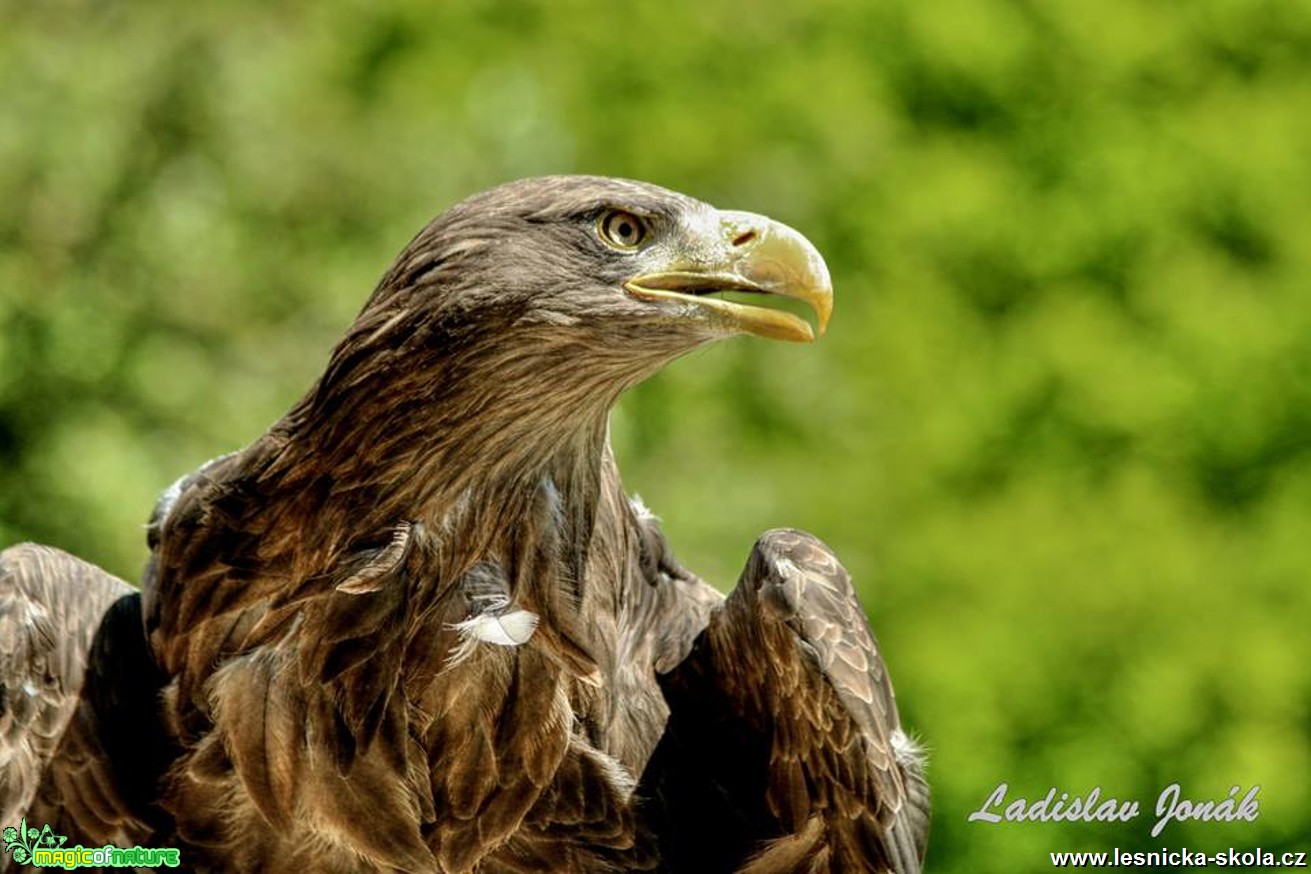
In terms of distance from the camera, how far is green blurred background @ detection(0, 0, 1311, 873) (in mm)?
8430

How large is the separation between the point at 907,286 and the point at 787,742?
6.44m

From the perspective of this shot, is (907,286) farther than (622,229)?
Yes

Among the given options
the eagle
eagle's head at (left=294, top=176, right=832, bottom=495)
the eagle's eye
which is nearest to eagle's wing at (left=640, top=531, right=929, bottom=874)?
the eagle

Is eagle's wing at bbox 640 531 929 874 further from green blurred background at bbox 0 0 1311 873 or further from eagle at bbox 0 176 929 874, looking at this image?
green blurred background at bbox 0 0 1311 873

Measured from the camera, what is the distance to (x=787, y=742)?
4449 millimetres

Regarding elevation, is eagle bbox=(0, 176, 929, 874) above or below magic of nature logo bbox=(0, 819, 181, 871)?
above

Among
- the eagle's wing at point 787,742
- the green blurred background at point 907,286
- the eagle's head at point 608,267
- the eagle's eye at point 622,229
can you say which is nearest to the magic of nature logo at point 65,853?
the eagle's wing at point 787,742

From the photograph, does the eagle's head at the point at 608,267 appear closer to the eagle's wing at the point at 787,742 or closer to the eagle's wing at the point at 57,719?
the eagle's wing at the point at 787,742

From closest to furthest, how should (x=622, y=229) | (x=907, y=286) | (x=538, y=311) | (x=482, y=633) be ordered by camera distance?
(x=538, y=311)
(x=622, y=229)
(x=482, y=633)
(x=907, y=286)

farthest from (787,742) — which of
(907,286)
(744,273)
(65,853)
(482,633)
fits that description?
(907,286)

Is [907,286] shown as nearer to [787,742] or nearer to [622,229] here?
[787,742]

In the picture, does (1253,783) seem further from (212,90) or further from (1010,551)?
(212,90)

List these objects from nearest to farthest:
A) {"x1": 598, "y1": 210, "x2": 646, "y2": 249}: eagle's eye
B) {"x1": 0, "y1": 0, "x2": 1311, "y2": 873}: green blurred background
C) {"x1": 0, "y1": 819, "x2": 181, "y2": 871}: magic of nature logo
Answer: {"x1": 598, "y1": 210, "x2": 646, "y2": 249}: eagle's eye, {"x1": 0, "y1": 819, "x2": 181, "y2": 871}: magic of nature logo, {"x1": 0, "y1": 0, "x2": 1311, "y2": 873}: green blurred background

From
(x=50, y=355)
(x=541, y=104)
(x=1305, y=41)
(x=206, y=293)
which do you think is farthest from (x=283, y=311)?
Answer: (x=1305, y=41)
